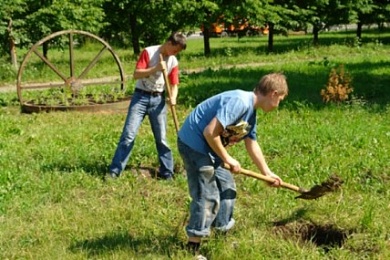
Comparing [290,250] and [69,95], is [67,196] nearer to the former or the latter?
[290,250]

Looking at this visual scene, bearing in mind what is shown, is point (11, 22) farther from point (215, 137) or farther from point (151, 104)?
point (215, 137)

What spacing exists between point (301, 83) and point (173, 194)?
22.9 feet

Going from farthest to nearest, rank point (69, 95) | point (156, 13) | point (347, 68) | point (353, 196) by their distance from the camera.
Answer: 1. point (156, 13)
2. point (347, 68)
3. point (69, 95)
4. point (353, 196)

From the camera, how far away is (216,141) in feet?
12.9

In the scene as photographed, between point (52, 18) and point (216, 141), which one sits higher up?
point (52, 18)

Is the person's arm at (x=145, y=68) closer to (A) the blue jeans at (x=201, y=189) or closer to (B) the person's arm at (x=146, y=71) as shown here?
(B) the person's arm at (x=146, y=71)

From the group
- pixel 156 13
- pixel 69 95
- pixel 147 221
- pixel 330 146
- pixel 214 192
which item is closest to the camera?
pixel 214 192

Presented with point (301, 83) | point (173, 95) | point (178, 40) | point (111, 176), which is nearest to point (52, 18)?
point (301, 83)

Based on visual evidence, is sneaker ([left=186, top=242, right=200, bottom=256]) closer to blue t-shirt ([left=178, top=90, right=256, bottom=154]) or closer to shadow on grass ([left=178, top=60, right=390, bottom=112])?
blue t-shirt ([left=178, top=90, right=256, bottom=154])

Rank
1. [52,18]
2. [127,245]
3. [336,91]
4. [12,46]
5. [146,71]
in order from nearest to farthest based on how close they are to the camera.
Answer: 1. [127,245]
2. [146,71]
3. [336,91]
4. [12,46]
5. [52,18]

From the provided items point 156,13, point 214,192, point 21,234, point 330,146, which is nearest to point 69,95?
point 330,146

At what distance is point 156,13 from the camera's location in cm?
2159

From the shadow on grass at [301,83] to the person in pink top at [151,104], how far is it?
11.9 feet

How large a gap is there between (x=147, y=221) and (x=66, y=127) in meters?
4.33
